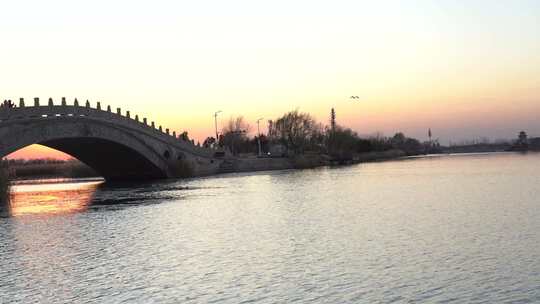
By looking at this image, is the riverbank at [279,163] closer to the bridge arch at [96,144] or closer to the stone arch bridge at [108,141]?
the stone arch bridge at [108,141]

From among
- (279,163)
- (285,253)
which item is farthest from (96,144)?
(285,253)

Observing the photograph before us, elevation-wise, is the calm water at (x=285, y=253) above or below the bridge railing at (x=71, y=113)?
below

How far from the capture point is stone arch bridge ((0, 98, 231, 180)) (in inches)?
2372

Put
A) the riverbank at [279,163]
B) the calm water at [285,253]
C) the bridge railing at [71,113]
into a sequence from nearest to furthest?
the calm water at [285,253] → the bridge railing at [71,113] → the riverbank at [279,163]

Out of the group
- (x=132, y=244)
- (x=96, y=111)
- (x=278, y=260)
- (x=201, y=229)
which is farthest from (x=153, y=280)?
(x=96, y=111)

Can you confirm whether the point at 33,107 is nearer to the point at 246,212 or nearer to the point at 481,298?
the point at 246,212

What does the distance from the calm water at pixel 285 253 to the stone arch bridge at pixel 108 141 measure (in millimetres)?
25026

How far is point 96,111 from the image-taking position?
7088 centimetres

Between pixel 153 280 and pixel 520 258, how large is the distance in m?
11.1

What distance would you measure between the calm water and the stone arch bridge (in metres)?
25.0

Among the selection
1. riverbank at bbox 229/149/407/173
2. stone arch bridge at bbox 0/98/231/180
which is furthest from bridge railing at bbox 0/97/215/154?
riverbank at bbox 229/149/407/173

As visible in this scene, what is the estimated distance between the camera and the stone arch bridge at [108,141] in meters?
60.2

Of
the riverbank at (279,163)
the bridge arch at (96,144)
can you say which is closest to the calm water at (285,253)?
the bridge arch at (96,144)

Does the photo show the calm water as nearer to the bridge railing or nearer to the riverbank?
the bridge railing
